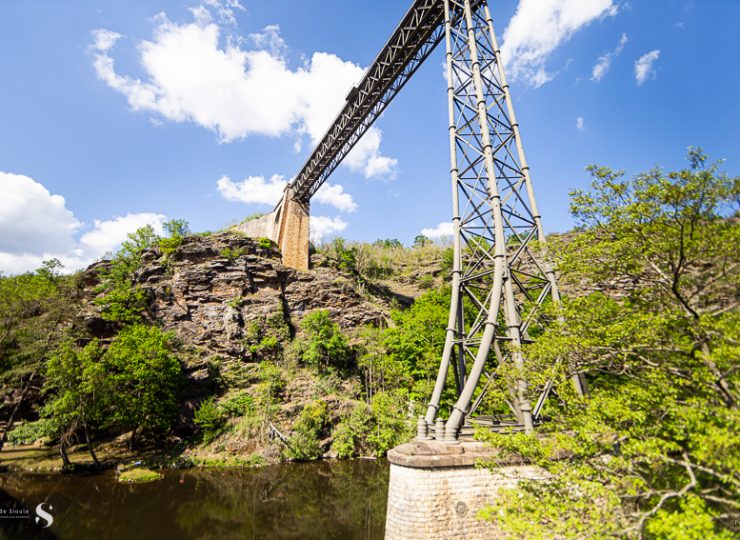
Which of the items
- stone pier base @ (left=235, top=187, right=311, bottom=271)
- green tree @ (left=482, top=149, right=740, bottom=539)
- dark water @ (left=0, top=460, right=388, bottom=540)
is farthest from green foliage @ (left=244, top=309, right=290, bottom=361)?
green tree @ (left=482, top=149, right=740, bottom=539)

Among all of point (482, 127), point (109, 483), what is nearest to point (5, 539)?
point (109, 483)

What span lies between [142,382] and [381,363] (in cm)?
1348

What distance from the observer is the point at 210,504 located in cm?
1205

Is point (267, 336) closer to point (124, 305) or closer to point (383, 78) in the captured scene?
point (124, 305)

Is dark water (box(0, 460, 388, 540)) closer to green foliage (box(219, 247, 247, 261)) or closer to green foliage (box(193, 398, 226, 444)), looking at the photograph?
green foliage (box(193, 398, 226, 444))

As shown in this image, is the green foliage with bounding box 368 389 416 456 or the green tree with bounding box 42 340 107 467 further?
the green foliage with bounding box 368 389 416 456

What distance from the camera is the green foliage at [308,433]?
1791 cm

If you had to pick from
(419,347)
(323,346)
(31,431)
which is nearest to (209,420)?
(31,431)

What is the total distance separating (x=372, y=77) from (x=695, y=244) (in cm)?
1756

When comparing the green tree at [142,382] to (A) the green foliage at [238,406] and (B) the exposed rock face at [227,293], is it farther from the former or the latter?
(B) the exposed rock face at [227,293]

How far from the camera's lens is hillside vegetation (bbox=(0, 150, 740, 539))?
4.71 metres

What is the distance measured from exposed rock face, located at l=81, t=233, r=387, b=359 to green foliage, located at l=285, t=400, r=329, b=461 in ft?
24.2

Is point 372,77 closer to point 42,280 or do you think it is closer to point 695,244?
point 695,244

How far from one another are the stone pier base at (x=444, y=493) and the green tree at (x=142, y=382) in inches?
666
